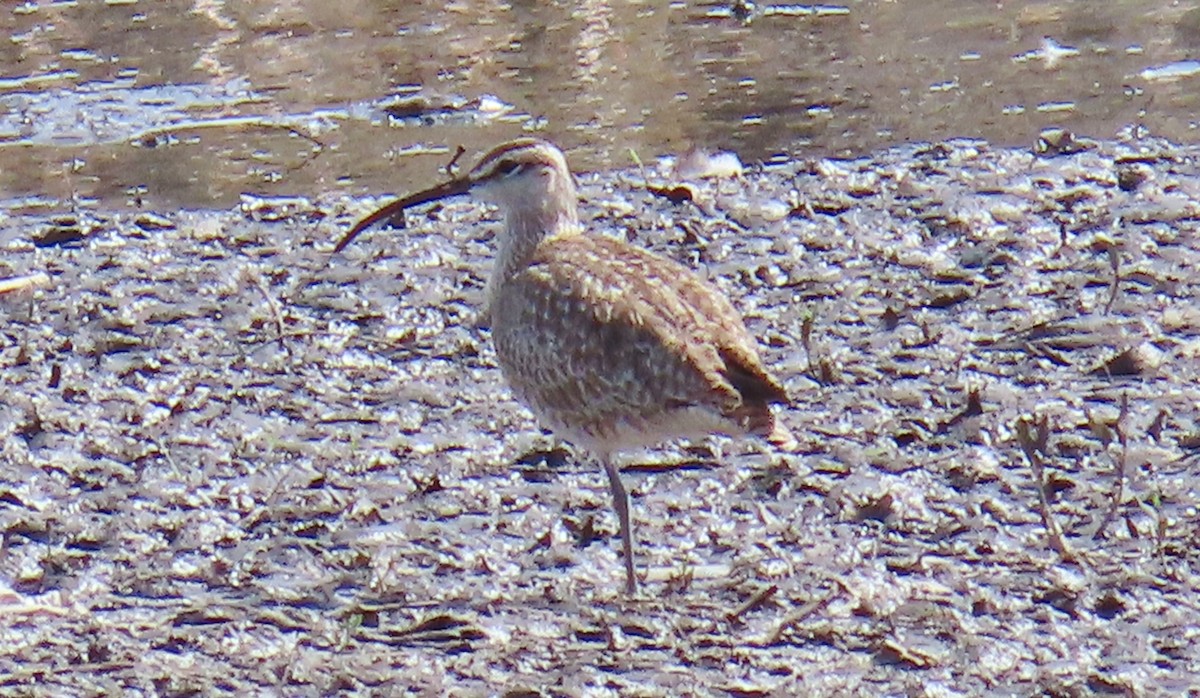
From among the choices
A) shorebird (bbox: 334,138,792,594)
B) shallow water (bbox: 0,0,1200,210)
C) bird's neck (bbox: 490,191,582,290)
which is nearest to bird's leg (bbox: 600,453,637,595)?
shorebird (bbox: 334,138,792,594)

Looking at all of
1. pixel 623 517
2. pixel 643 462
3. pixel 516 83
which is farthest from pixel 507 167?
pixel 516 83

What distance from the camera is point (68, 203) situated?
952cm

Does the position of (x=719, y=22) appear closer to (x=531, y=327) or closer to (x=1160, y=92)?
(x=1160, y=92)

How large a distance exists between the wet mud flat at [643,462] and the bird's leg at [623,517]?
0.24ft

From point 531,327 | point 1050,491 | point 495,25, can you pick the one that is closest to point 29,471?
point 531,327

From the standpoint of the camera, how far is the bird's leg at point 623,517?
19.4ft

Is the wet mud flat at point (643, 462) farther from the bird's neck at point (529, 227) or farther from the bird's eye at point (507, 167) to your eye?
the bird's eye at point (507, 167)

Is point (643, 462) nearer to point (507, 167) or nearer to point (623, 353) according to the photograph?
point (623, 353)

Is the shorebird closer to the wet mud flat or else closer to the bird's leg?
the bird's leg

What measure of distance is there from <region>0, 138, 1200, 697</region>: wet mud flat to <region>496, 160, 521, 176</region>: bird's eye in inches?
32.5

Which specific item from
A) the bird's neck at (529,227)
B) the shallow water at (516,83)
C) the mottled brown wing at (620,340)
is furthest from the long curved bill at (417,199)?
the shallow water at (516,83)

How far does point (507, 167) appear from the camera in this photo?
7062mm

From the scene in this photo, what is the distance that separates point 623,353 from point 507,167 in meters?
1.31

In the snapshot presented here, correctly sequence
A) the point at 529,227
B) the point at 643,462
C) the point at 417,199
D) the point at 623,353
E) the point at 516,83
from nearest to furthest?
the point at 623,353 → the point at 643,462 → the point at 529,227 → the point at 417,199 → the point at 516,83
